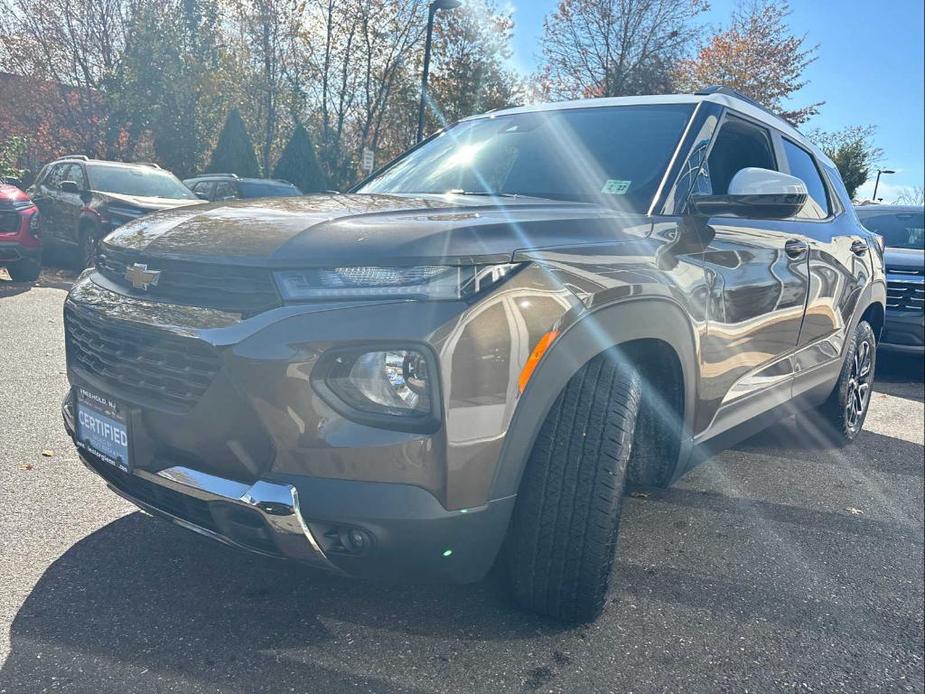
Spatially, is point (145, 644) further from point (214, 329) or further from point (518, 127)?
point (518, 127)

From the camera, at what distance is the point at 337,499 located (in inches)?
69.0

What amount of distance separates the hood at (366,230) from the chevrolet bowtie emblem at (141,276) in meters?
0.05

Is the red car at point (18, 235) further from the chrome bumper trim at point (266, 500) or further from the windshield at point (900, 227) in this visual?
the windshield at point (900, 227)

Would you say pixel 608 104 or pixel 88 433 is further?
pixel 608 104

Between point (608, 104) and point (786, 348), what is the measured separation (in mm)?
1309

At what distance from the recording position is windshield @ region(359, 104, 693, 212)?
2738mm

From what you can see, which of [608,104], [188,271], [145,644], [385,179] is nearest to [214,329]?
[188,271]

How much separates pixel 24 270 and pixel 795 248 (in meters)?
7.97

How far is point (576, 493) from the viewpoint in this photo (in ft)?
6.81

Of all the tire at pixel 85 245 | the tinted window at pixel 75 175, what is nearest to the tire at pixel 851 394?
the tire at pixel 85 245

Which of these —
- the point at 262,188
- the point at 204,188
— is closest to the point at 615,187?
the point at 262,188

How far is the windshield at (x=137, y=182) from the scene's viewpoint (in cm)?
942

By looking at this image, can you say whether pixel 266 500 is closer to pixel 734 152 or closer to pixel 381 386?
pixel 381 386

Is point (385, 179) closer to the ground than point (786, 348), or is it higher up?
higher up
